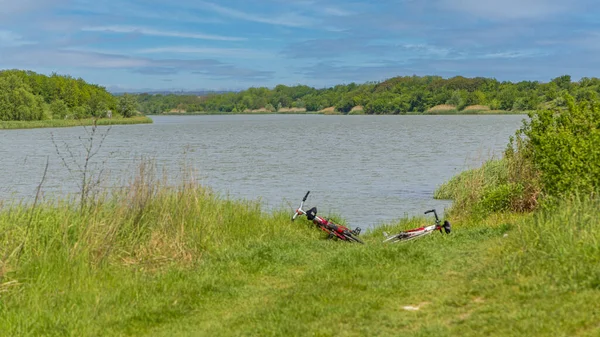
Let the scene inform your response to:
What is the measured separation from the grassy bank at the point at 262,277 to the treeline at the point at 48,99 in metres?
136

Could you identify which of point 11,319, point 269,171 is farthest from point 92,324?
point 269,171

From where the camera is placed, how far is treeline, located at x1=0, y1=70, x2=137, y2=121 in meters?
138

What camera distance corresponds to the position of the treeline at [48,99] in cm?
13850

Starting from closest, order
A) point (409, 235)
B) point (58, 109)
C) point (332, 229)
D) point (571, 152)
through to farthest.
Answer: point (571, 152) < point (409, 235) < point (332, 229) < point (58, 109)

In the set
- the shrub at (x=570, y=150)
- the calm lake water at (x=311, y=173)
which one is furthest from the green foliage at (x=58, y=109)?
the shrub at (x=570, y=150)

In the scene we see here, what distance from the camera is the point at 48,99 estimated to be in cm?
18250

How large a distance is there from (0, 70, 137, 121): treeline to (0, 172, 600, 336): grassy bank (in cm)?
13580

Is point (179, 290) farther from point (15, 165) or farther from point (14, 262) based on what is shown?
point (15, 165)

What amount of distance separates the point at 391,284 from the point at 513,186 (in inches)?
354

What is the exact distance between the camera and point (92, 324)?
29.0 ft

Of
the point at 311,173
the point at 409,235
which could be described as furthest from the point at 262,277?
the point at 311,173

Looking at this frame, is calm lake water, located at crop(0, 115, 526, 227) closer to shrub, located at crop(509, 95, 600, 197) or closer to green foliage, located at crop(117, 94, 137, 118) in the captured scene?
shrub, located at crop(509, 95, 600, 197)

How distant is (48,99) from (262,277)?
611 ft

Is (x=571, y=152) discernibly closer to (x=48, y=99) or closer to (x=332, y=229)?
(x=332, y=229)
